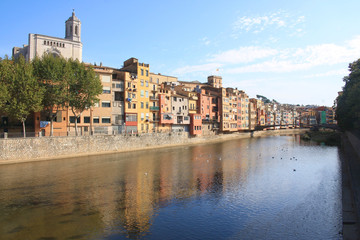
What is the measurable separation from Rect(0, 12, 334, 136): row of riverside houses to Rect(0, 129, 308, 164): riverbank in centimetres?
275

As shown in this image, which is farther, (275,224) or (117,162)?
(117,162)

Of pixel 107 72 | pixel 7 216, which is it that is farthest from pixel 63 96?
pixel 7 216

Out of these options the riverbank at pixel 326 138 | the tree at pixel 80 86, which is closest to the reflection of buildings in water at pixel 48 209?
the tree at pixel 80 86

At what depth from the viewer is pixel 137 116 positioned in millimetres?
64125

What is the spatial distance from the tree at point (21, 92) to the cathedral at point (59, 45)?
2672 centimetres

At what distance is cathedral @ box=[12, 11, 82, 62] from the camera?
73.1m

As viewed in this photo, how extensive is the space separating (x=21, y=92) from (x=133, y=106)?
87.1 ft

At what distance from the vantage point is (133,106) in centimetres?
6325

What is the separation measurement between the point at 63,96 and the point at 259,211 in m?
40.1

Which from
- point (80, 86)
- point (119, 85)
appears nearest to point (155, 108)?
point (119, 85)

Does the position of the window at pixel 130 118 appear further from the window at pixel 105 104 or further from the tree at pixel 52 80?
the tree at pixel 52 80

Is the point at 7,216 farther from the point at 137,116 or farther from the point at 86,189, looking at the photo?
the point at 137,116

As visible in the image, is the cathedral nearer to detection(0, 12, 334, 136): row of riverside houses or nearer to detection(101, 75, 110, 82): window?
A: detection(0, 12, 334, 136): row of riverside houses

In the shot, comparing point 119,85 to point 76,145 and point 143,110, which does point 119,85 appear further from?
point 76,145
